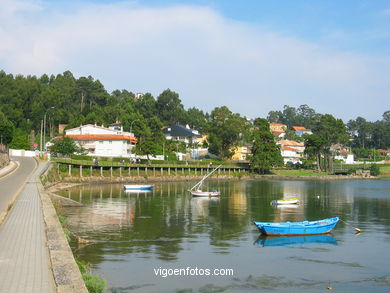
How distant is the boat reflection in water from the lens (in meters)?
35.4

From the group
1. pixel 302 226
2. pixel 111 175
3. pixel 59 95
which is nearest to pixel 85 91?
pixel 59 95

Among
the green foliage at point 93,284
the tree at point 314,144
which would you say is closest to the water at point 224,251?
the green foliage at point 93,284

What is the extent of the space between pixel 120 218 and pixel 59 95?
391 feet

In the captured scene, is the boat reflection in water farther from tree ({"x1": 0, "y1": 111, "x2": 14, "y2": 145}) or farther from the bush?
the bush

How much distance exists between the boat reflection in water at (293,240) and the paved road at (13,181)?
19112mm

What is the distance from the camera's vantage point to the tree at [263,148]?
142m

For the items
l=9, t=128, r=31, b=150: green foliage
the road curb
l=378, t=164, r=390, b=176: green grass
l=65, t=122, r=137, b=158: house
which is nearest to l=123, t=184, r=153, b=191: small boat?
l=65, t=122, r=137, b=158: house

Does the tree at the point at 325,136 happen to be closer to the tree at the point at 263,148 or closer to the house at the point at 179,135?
Result: the tree at the point at 263,148

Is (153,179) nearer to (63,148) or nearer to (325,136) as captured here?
(63,148)

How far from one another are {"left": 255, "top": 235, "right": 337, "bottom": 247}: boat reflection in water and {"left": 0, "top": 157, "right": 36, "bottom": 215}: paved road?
19.1 meters

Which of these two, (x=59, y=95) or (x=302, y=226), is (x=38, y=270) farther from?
(x=59, y=95)

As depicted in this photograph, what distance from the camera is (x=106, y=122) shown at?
6309 inches

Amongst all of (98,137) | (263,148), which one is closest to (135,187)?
(98,137)

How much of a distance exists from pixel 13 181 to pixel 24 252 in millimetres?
43335
